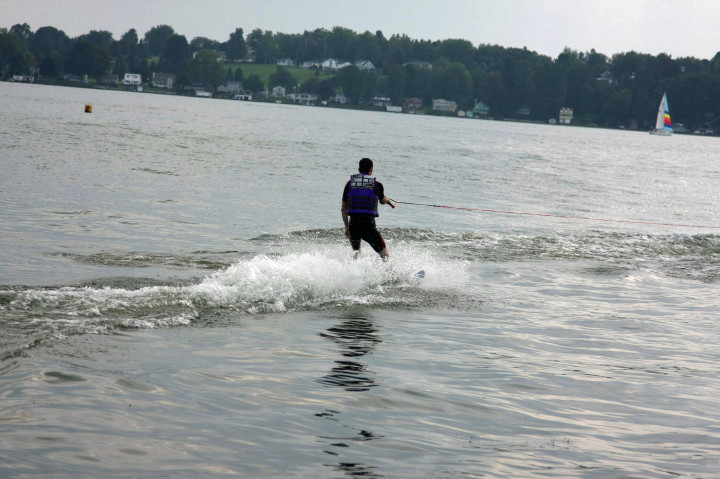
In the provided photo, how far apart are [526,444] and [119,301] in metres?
6.44

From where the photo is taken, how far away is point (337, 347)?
1078 cm

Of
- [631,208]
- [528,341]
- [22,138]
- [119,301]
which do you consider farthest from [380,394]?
[22,138]

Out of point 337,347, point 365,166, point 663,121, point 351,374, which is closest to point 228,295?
point 337,347

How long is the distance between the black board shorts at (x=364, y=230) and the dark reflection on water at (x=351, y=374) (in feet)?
8.82

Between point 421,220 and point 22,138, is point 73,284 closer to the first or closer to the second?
point 421,220

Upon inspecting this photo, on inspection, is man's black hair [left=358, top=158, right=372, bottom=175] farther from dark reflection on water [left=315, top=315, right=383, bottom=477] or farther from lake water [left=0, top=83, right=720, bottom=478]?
dark reflection on water [left=315, top=315, right=383, bottom=477]

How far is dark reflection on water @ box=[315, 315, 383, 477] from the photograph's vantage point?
7.13 metres

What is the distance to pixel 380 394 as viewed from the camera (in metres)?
8.98

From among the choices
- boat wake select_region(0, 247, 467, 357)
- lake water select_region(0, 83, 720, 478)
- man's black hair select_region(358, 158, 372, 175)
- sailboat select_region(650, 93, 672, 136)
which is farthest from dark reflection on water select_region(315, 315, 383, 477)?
sailboat select_region(650, 93, 672, 136)

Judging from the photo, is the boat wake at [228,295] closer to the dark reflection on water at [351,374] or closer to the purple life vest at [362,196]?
the purple life vest at [362,196]

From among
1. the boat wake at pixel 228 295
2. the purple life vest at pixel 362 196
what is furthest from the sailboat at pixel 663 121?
the purple life vest at pixel 362 196

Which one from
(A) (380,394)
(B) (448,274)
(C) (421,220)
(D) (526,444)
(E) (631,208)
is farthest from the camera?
(E) (631,208)

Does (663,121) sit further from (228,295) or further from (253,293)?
(228,295)

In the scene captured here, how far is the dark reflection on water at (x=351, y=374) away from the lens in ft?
23.4
